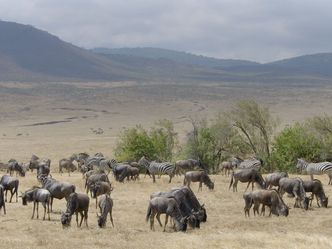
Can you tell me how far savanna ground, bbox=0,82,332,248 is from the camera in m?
21.3

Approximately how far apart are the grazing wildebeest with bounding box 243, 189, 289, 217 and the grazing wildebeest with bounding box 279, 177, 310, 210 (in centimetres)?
265

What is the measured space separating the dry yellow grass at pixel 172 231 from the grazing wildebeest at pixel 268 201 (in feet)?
1.84

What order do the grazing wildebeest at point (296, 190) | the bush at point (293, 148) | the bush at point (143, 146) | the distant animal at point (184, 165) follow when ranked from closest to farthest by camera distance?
the grazing wildebeest at point (296, 190) < the distant animal at point (184, 165) < the bush at point (293, 148) < the bush at point (143, 146)

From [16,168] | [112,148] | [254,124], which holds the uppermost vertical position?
[254,124]

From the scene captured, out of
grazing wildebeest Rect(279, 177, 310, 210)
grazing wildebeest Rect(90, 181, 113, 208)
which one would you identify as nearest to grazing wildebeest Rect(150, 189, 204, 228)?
grazing wildebeest Rect(90, 181, 113, 208)

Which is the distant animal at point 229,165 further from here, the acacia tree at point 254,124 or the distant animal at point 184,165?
the acacia tree at point 254,124

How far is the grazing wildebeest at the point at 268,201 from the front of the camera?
1061 inches

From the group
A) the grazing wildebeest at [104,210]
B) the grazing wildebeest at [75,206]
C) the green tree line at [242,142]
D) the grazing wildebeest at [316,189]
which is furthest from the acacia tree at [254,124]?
the grazing wildebeest at [75,206]

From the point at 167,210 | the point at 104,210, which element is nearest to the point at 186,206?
the point at 167,210

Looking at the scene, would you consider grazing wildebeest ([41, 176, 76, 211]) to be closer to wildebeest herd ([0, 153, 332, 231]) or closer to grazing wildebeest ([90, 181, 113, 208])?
Result: wildebeest herd ([0, 153, 332, 231])

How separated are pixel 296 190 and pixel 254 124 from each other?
2537cm

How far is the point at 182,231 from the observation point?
76.9ft

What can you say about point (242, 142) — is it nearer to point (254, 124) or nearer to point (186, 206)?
point (254, 124)

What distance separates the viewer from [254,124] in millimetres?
55281
